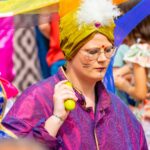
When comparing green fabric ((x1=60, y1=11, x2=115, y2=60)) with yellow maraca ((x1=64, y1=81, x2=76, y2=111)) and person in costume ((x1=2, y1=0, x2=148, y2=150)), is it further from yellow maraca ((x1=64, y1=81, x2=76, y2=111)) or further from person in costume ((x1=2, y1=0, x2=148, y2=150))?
yellow maraca ((x1=64, y1=81, x2=76, y2=111))

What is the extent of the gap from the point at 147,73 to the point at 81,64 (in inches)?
56.5

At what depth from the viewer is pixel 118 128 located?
10.5ft

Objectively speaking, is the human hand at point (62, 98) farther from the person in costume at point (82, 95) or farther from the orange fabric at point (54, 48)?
the orange fabric at point (54, 48)

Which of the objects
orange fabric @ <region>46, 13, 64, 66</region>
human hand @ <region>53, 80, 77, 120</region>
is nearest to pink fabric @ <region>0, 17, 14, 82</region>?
human hand @ <region>53, 80, 77, 120</region>

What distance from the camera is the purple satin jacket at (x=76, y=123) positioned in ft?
9.84

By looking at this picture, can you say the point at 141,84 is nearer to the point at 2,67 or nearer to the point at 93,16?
the point at 2,67

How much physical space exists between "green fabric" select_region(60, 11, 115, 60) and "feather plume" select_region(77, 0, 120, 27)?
23mm

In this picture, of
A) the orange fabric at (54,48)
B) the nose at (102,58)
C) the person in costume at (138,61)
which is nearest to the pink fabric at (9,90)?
the nose at (102,58)

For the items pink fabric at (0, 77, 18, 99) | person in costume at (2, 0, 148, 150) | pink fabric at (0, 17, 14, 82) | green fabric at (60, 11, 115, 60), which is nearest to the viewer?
person in costume at (2, 0, 148, 150)

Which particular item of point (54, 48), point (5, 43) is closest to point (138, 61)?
point (5, 43)

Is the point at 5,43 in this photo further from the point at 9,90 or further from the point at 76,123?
the point at 76,123

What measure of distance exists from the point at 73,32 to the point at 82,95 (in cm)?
29

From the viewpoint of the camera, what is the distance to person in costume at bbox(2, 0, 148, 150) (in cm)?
302

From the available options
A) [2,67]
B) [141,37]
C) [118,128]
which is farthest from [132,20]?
[118,128]
